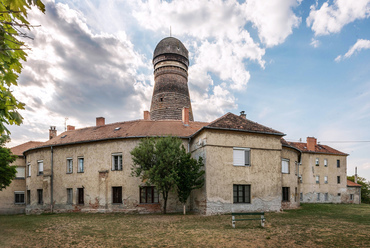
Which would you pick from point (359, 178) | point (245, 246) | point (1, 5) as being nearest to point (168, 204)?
point (245, 246)

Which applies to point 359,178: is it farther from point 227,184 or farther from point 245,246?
point 245,246

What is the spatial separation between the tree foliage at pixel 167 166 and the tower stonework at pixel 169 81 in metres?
12.2

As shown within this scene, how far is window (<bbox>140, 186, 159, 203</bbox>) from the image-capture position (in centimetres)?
2033

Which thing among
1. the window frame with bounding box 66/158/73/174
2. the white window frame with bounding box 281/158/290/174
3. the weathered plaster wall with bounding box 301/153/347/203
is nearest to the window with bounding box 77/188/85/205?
the window frame with bounding box 66/158/73/174

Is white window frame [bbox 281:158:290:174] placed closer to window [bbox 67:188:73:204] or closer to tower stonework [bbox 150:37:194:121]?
tower stonework [bbox 150:37:194:121]

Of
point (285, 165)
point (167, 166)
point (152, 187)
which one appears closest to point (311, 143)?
point (285, 165)

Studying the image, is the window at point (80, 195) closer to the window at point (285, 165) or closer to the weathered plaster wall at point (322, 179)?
the window at point (285, 165)

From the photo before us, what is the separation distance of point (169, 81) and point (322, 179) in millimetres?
30970

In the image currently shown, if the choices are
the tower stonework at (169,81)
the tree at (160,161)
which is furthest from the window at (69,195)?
the tower stonework at (169,81)

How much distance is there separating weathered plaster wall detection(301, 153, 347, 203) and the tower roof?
26.8 metres

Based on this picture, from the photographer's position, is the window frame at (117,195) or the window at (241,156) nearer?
the window at (241,156)

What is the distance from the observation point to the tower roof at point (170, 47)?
3086 cm

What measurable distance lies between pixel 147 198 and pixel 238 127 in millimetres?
9739

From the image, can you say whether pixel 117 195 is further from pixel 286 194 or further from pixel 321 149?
pixel 321 149
